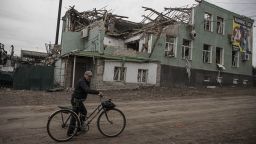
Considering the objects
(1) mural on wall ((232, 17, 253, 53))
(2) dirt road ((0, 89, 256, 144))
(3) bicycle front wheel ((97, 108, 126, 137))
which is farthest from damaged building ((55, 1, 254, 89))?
(3) bicycle front wheel ((97, 108, 126, 137))

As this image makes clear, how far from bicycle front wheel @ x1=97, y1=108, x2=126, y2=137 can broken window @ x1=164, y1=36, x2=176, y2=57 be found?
1994cm

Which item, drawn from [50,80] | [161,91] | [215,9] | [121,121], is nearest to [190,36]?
[215,9]

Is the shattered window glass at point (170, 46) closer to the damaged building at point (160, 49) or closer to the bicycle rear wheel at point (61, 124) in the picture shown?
the damaged building at point (160, 49)

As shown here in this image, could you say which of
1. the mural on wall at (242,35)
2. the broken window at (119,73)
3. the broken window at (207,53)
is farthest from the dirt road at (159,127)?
the mural on wall at (242,35)

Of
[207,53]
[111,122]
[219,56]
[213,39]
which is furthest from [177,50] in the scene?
[111,122]

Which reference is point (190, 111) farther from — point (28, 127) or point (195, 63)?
point (195, 63)

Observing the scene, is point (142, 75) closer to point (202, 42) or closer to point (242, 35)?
point (202, 42)

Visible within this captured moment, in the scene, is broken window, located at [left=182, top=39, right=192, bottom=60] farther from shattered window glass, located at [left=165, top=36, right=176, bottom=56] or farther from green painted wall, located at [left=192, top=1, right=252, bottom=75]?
shattered window glass, located at [left=165, top=36, right=176, bottom=56]

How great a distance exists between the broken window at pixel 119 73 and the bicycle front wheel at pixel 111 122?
16.9 metres

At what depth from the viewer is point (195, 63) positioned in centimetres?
3000

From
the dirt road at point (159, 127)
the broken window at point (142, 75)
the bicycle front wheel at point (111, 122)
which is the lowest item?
the dirt road at point (159, 127)

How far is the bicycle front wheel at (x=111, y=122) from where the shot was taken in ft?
27.4

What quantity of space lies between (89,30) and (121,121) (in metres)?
22.9

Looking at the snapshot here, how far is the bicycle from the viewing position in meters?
7.79
